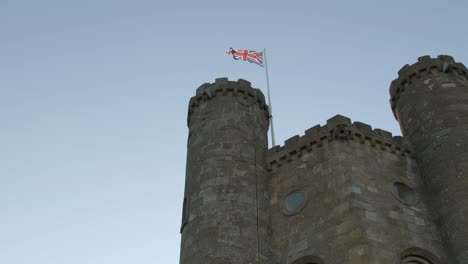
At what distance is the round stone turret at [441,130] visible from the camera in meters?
20.2

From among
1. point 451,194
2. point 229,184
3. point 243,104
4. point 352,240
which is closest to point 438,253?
point 451,194

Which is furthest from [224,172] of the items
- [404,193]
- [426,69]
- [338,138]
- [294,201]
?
[426,69]

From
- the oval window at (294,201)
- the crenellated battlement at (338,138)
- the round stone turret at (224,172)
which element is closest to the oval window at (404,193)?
the crenellated battlement at (338,138)

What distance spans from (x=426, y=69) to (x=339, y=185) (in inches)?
287

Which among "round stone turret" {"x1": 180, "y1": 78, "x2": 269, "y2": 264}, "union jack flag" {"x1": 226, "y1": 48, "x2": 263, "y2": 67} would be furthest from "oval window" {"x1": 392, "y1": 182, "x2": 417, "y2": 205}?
"union jack flag" {"x1": 226, "y1": 48, "x2": 263, "y2": 67}

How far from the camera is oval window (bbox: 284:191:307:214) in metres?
21.7

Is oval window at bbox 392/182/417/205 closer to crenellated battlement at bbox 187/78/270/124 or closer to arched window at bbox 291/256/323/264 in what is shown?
arched window at bbox 291/256/323/264

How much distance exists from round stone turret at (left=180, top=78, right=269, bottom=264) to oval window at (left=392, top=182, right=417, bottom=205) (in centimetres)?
501

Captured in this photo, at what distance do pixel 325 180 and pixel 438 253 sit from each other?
4.43 m

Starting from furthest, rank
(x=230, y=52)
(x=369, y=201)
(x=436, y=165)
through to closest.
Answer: (x=230, y=52), (x=436, y=165), (x=369, y=201)

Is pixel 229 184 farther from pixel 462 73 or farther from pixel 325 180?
pixel 462 73

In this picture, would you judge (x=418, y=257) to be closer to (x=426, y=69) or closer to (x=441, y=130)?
(x=441, y=130)

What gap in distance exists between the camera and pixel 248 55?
1278 inches

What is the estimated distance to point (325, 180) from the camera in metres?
21.4
